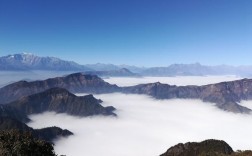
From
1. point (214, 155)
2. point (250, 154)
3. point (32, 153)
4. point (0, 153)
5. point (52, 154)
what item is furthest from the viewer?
point (214, 155)

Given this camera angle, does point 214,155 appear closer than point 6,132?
No

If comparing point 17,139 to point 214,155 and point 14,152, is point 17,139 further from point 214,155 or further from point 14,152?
point 214,155

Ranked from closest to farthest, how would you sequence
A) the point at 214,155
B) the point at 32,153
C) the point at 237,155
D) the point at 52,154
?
the point at 32,153, the point at 52,154, the point at 237,155, the point at 214,155

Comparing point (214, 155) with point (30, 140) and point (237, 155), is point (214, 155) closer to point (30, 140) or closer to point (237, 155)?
point (237, 155)

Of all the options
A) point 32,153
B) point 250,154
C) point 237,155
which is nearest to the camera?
point 32,153

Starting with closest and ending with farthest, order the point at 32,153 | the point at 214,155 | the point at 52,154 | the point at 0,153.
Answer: the point at 0,153, the point at 32,153, the point at 52,154, the point at 214,155

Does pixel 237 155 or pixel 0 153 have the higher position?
pixel 0 153

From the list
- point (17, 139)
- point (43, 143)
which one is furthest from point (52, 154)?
point (17, 139)

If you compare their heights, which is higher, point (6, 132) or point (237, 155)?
point (6, 132)

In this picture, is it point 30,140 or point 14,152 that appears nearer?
point 14,152

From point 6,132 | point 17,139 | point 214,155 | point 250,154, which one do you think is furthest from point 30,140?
point 214,155
